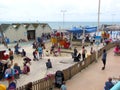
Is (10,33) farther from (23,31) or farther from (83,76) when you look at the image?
(83,76)

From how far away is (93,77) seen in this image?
14812mm

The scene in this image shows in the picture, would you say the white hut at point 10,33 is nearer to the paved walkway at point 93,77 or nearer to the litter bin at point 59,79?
the paved walkway at point 93,77

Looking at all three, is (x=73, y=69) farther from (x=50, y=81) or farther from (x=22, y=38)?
(x=22, y=38)

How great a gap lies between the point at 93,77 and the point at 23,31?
30.4 meters

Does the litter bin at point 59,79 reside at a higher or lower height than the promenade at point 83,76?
higher

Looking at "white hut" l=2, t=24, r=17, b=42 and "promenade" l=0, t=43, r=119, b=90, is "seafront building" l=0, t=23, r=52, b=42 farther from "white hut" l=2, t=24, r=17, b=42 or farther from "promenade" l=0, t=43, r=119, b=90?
"promenade" l=0, t=43, r=119, b=90

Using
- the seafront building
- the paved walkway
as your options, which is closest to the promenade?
the paved walkway

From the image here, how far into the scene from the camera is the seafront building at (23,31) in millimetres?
41059

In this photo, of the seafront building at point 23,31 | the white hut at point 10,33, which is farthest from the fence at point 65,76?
the seafront building at point 23,31

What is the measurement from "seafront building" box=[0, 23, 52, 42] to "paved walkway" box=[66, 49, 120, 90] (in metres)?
24.6

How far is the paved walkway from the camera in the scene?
12789mm

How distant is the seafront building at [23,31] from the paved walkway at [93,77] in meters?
24.6

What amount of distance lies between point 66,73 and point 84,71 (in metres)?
3.04

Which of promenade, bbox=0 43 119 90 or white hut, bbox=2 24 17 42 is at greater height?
white hut, bbox=2 24 17 42
